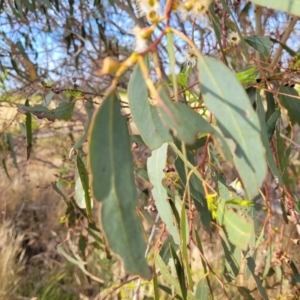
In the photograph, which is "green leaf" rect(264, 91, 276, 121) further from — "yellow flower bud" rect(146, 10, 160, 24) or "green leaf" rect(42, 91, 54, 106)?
"yellow flower bud" rect(146, 10, 160, 24)

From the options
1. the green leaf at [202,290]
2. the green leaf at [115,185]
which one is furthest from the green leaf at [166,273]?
the green leaf at [115,185]

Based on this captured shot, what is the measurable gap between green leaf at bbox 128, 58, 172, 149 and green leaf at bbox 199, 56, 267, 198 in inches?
3.7

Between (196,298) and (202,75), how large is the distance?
700mm

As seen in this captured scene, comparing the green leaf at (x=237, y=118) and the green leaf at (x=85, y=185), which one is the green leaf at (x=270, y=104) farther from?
the green leaf at (x=237, y=118)

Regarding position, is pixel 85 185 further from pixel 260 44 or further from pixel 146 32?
pixel 146 32

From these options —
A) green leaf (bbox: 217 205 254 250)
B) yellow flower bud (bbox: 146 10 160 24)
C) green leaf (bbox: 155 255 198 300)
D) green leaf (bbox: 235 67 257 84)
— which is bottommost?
green leaf (bbox: 155 255 198 300)

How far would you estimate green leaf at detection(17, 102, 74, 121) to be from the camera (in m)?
1.02

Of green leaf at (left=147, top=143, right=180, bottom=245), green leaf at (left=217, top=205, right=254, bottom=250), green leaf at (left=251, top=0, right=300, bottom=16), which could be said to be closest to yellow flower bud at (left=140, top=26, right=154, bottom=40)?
green leaf at (left=251, top=0, right=300, bottom=16)

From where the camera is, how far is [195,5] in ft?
1.91

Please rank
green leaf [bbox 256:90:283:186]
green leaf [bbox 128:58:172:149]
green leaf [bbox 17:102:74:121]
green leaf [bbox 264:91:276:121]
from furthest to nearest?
green leaf [bbox 264:91:276:121] → green leaf [bbox 17:102:74:121] → green leaf [bbox 256:90:283:186] → green leaf [bbox 128:58:172:149]

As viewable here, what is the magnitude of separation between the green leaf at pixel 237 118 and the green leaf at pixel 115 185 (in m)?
0.11

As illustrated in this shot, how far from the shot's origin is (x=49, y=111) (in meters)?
1.05

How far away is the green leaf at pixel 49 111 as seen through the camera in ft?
3.35

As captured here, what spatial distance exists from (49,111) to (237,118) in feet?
1.94
